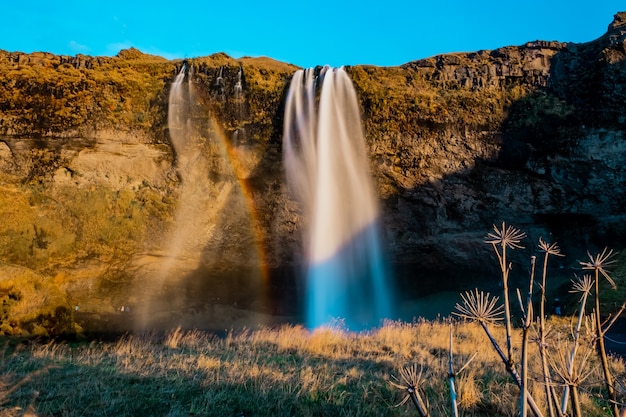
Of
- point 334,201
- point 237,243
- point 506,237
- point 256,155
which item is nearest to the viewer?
point 506,237

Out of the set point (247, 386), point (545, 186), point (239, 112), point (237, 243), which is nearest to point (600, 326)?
point (247, 386)

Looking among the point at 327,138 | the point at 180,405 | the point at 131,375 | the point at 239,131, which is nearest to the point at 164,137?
the point at 239,131

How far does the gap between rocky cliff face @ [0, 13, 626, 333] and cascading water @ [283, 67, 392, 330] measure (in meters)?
0.62

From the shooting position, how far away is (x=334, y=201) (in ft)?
61.4

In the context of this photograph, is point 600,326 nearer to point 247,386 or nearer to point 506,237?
point 506,237

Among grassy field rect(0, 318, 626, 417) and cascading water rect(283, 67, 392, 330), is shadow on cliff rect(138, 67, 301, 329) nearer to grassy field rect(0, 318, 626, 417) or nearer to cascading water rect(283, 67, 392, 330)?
cascading water rect(283, 67, 392, 330)

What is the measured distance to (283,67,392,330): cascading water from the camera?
17344mm

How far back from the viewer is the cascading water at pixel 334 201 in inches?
683

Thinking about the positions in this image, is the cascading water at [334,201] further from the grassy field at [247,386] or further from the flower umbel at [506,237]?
the flower umbel at [506,237]

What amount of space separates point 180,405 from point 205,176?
1447cm

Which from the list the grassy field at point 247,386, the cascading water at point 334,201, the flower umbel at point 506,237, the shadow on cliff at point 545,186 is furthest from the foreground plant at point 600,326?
the shadow on cliff at point 545,186

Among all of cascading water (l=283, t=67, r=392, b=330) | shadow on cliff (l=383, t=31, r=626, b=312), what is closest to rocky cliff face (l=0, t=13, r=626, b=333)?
shadow on cliff (l=383, t=31, r=626, b=312)

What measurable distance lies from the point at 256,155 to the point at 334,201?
4.11m

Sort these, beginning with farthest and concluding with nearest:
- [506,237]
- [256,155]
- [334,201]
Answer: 1. [334,201]
2. [256,155]
3. [506,237]
